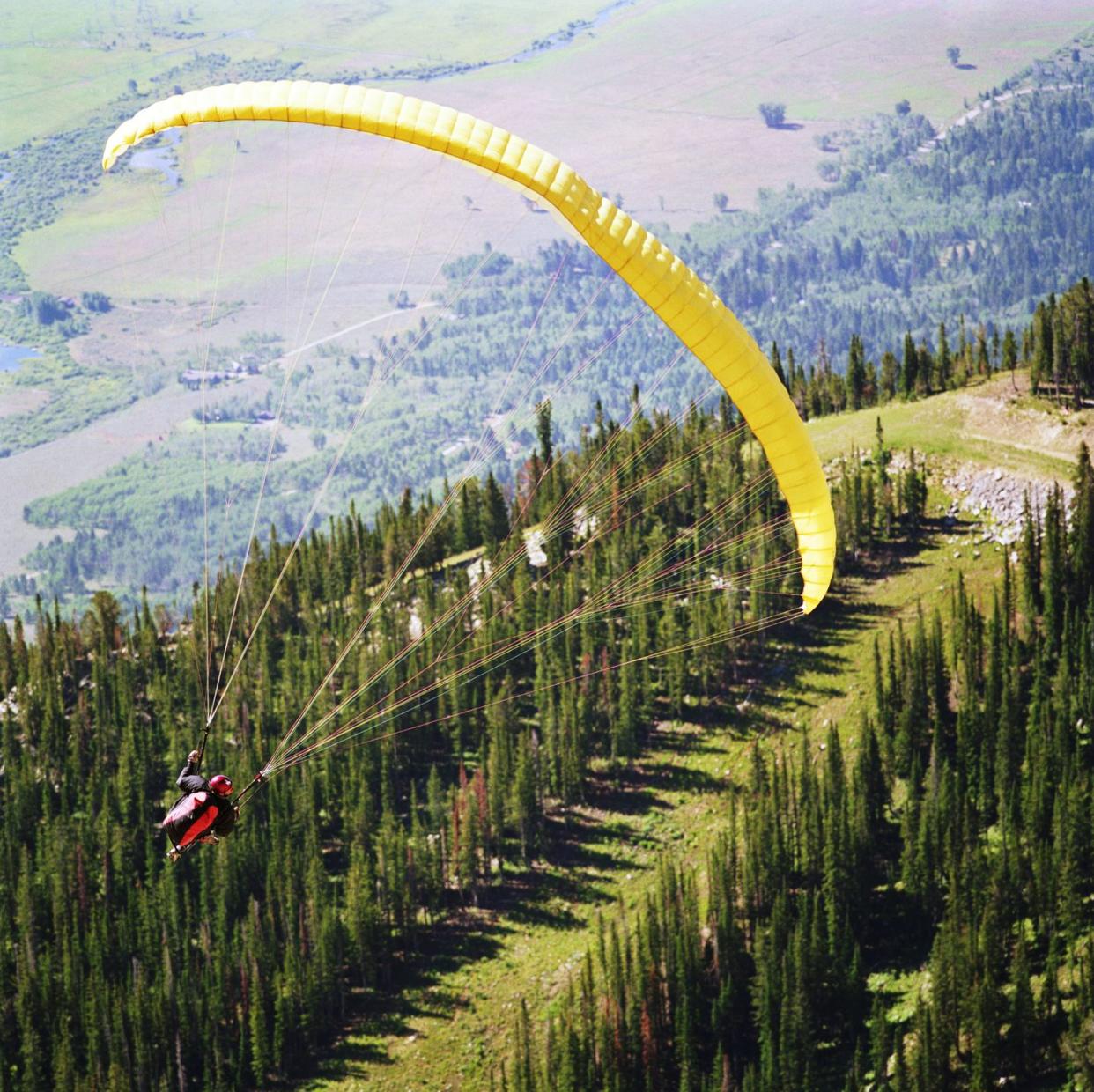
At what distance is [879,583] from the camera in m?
140

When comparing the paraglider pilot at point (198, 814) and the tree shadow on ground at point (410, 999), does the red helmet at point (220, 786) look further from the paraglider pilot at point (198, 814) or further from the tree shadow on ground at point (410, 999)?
the tree shadow on ground at point (410, 999)

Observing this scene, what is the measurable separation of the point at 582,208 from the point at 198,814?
52.8ft

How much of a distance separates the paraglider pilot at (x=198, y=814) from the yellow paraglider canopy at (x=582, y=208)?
1451 cm

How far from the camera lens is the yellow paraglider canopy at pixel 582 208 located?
4638cm

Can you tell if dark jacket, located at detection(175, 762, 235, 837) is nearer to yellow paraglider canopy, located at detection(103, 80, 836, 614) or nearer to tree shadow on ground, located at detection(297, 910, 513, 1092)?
yellow paraglider canopy, located at detection(103, 80, 836, 614)

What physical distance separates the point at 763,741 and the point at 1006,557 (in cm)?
2018

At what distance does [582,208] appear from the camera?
46312mm

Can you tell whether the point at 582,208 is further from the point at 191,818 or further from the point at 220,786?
the point at 191,818

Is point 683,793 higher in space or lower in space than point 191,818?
lower

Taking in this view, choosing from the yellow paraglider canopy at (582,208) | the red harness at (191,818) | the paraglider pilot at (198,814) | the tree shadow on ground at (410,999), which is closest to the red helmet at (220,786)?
the paraglider pilot at (198,814)

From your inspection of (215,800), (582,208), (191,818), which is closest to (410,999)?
(215,800)

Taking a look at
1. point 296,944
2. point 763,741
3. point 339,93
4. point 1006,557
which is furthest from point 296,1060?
point 339,93

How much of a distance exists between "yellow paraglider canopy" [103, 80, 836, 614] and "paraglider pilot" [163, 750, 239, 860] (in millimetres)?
14513

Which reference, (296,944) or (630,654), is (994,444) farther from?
(296,944)
